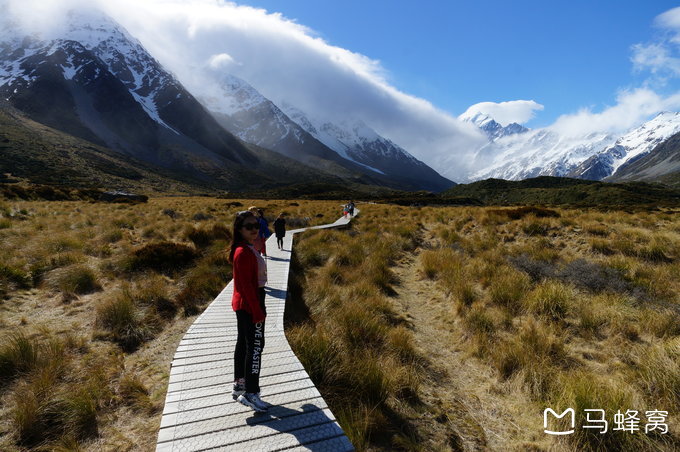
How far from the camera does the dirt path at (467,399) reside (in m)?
4.17

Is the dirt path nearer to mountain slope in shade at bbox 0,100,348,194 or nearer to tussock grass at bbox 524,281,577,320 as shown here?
tussock grass at bbox 524,281,577,320

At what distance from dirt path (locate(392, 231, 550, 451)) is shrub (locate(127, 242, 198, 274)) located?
788 cm

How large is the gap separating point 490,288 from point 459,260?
2.98m

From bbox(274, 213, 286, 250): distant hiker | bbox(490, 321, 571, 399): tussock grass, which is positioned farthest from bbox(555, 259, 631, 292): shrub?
bbox(274, 213, 286, 250): distant hiker

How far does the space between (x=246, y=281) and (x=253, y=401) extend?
55.9 inches

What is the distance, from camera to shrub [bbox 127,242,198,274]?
10.2 metres

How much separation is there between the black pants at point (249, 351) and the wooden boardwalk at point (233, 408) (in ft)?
1.10

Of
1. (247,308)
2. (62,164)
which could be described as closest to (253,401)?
(247,308)

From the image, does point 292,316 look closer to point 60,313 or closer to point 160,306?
point 160,306

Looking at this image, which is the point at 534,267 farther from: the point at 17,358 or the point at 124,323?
the point at 17,358

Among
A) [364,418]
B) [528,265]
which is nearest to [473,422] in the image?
[364,418]

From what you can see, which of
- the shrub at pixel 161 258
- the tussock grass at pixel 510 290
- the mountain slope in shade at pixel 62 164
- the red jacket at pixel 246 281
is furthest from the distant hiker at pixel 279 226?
the mountain slope in shade at pixel 62 164

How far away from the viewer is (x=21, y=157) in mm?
75938

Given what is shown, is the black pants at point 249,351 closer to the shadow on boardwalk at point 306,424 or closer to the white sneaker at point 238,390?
the white sneaker at point 238,390
